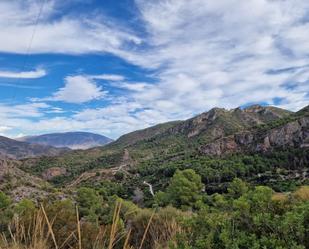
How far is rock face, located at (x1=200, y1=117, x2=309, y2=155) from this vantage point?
263 feet

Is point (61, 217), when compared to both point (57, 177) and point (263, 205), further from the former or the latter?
point (57, 177)

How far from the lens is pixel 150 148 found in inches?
6216

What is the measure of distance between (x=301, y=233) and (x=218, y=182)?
221ft

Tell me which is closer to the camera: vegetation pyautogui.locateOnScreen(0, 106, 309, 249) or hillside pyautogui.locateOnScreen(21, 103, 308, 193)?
vegetation pyautogui.locateOnScreen(0, 106, 309, 249)

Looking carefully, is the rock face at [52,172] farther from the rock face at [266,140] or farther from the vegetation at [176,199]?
the rock face at [266,140]

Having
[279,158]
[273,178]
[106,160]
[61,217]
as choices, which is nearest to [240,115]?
[106,160]

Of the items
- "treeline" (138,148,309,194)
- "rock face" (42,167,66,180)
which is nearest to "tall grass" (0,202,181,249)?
"treeline" (138,148,309,194)

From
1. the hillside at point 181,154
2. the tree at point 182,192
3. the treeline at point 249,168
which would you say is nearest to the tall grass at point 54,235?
the tree at point 182,192

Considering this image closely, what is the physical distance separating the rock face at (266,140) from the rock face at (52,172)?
52.2 meters

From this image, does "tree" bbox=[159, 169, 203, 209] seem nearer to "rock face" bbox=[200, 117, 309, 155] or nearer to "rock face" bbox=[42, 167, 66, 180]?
"rock face" bbox=[200, 117, 309, 155]

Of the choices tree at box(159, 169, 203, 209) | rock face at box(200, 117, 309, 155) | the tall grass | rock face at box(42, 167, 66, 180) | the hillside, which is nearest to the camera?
the tall grass

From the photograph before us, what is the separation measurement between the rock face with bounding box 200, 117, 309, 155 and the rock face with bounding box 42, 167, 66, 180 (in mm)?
52197

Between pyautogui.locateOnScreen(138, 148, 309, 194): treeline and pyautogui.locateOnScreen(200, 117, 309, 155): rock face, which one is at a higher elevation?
pyautogui.locateOnScreen(200, 117, 309, 155): rock face

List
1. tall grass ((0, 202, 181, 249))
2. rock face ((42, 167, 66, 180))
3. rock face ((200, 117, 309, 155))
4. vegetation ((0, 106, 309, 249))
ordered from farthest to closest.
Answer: rock face ((42, 167, 66, 180)) → rock face ((200, 117, 309, 155)) → vegetation ((0, 106, 309, 249)) → tall grass ((0, 202, 181, 249))
